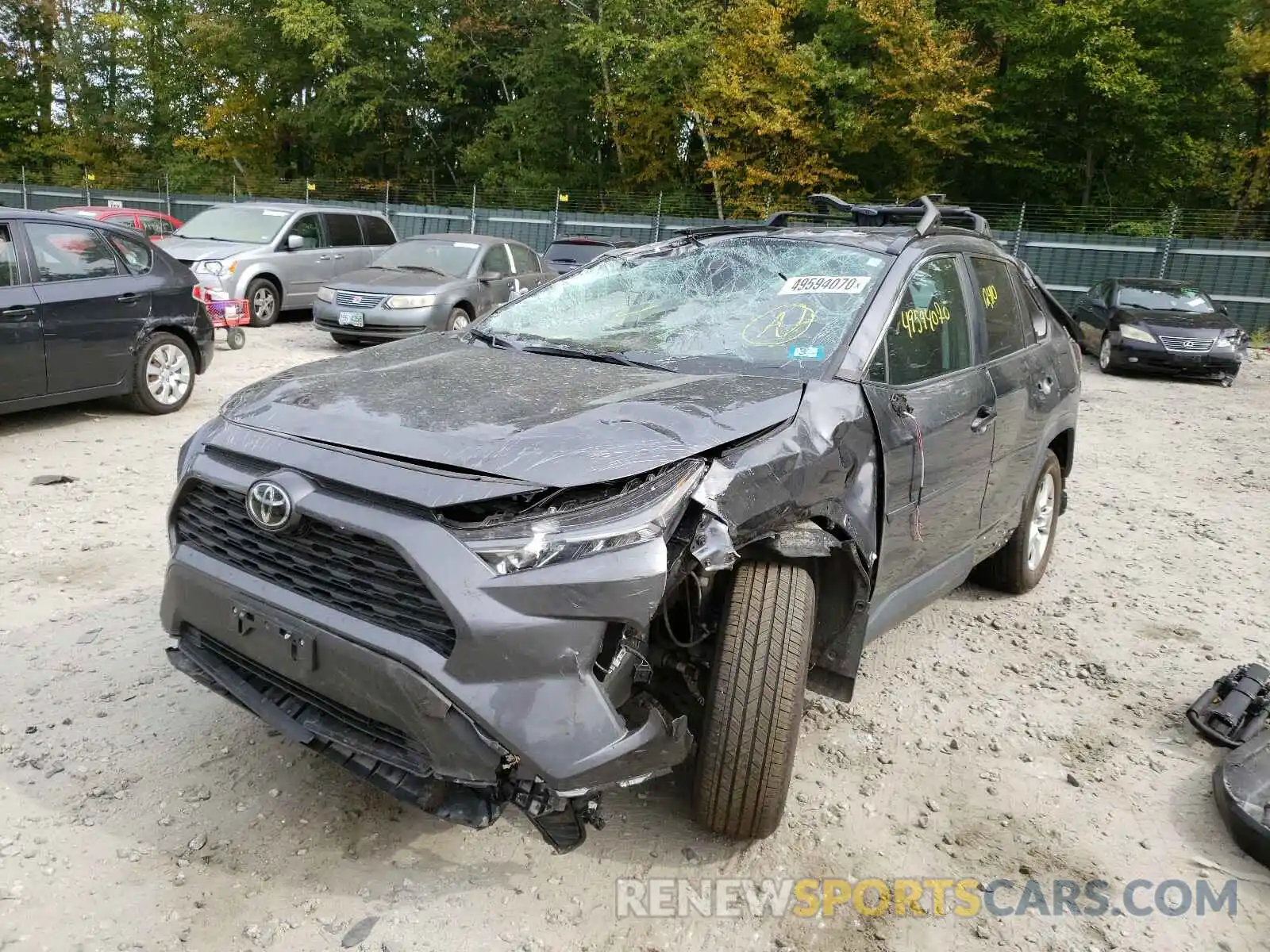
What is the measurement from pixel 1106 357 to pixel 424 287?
1004cm

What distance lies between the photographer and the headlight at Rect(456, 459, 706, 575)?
216 centimetres

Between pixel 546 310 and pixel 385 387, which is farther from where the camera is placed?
pixel 546 310

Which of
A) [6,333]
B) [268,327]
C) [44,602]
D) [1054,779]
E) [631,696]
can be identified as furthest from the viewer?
[268,327]

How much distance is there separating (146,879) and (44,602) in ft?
7.01

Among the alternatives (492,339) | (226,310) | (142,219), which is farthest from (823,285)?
(142,219)

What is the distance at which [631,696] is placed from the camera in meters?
2.34

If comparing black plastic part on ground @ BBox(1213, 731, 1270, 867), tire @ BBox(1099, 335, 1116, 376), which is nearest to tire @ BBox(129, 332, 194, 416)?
black plastic part on ground @ BBox(1213, 731, 1270, 867)

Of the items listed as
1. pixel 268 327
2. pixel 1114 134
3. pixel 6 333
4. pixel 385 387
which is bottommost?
pixel 268 327

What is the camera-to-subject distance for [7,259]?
20.6ft

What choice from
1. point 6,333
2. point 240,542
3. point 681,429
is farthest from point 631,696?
point 6,333

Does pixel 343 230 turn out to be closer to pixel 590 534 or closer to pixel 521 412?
pixel 521 412

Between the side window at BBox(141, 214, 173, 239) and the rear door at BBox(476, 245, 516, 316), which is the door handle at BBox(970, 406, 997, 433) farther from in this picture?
the side window at BBox(141, 214, 173, 239)

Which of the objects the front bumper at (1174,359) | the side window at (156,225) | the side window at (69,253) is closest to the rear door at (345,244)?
the side window at (156,225)

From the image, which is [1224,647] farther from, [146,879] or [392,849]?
[146,879]
